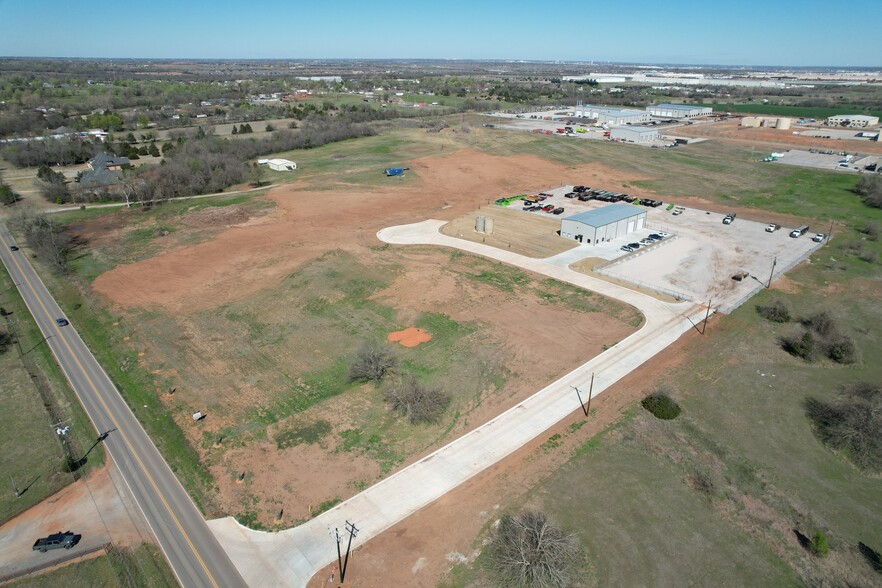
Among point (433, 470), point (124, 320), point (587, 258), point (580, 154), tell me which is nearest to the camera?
point (433, 470)

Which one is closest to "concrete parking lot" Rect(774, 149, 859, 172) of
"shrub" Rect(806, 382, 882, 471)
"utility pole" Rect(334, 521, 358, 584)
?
"shrub" Rect(806, 382, 882, 471)

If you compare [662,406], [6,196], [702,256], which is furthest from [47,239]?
[702,256]

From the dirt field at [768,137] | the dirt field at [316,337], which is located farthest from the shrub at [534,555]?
the dirt field at [768,137]

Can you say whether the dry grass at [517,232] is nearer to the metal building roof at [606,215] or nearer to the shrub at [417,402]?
the metal building roof at [606,215]

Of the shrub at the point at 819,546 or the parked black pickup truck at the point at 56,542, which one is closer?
the shrub at the point at 819,546

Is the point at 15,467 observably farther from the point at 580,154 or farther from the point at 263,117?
the point at 263,117

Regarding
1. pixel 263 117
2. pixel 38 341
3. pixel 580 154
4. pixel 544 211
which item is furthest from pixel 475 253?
pixel 263 117

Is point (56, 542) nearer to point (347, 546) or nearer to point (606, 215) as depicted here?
point (347, 546)
